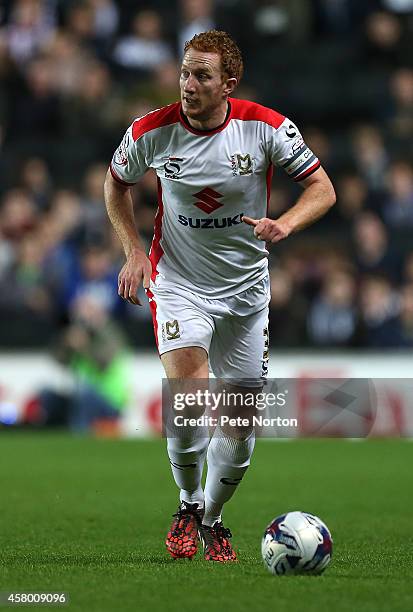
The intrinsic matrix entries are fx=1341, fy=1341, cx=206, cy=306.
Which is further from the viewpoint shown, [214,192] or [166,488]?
[166,488]

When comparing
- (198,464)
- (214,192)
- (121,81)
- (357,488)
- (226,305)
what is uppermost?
(121,81)

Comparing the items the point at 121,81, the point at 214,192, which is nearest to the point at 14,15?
A: the point at 121,81

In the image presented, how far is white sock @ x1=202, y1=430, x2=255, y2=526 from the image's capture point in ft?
23.7

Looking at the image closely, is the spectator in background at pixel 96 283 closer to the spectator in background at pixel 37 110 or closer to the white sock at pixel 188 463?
the spectator in background at pixel 37 110

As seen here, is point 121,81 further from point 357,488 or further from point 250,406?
point 250,406

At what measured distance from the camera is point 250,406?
283 inches

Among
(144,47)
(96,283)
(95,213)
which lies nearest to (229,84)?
(96,283)

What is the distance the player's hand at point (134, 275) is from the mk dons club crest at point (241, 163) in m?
0.68

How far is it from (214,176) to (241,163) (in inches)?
6.1

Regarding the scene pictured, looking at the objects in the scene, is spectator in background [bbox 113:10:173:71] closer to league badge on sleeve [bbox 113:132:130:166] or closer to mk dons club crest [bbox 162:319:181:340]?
league badge on sleeve [bbox 113:132:130:166]

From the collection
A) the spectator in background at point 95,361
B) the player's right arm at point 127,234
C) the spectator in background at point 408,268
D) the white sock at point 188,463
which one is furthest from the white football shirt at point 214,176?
the spectator in background at point 95,361

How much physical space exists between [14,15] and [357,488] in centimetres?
1179

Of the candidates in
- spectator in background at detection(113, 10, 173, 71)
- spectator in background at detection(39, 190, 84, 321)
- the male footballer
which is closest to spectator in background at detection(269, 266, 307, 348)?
spectator in background at detection(39, 190, 84, 321)

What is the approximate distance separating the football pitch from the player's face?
7.56 ft
